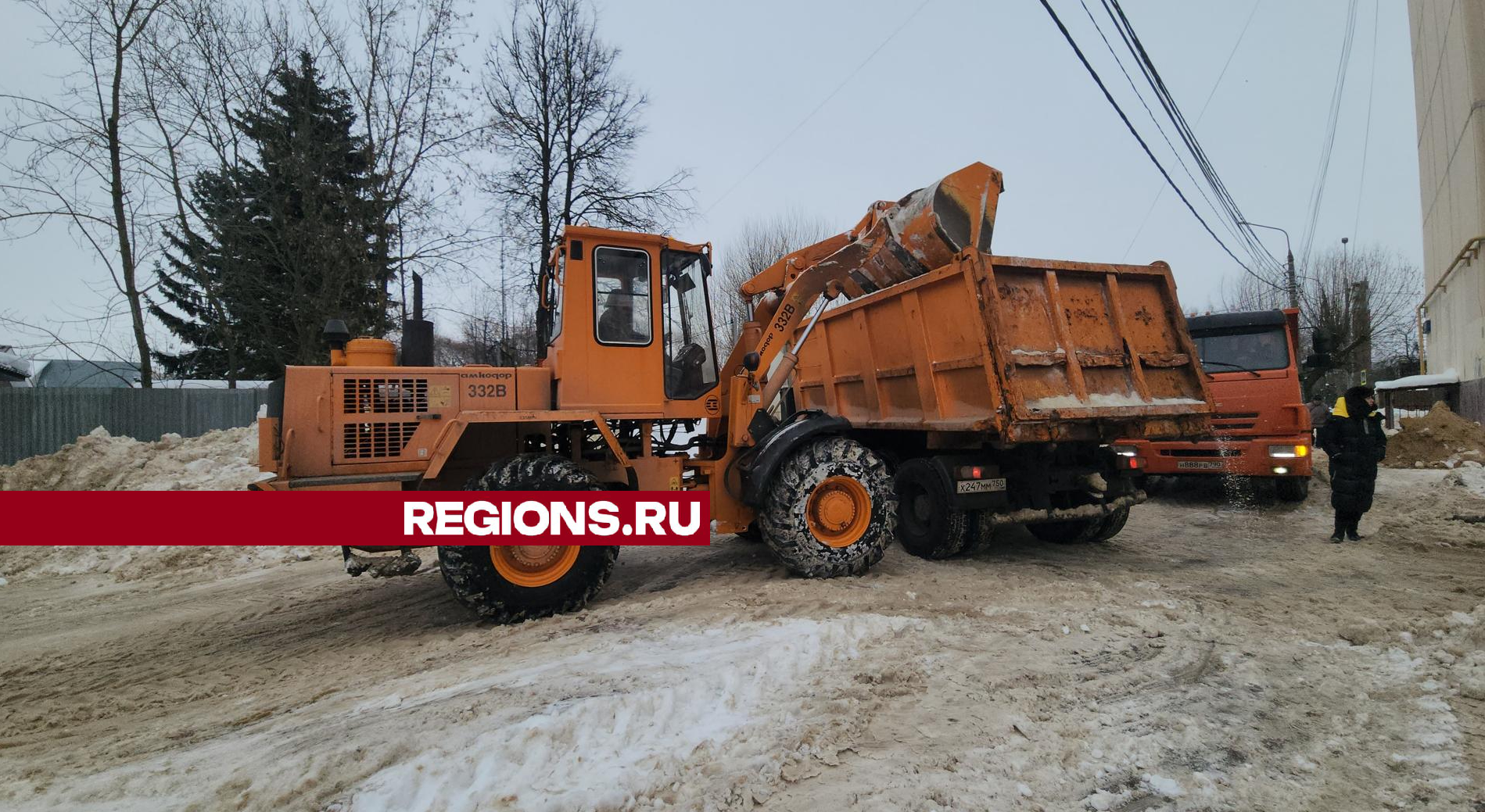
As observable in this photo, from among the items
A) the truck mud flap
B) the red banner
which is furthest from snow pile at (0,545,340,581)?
the truck mud flap

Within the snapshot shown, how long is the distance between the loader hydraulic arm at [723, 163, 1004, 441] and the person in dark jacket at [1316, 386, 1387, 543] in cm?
426

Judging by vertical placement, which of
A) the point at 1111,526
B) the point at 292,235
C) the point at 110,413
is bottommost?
the point at 1111,526

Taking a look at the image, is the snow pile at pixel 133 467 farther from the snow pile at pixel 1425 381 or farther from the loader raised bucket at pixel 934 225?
the snow pile at pixel 1425 381

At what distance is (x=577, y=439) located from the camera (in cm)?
556

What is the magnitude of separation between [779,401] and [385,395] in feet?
10.5

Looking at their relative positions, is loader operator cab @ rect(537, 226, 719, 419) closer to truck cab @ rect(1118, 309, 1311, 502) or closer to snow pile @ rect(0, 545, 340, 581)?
snow pile @ rect(0, 545, 340, 581)

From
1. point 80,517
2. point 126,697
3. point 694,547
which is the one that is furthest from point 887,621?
point 80,517

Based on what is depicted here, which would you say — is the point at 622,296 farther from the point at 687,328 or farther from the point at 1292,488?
the point at 1292,488

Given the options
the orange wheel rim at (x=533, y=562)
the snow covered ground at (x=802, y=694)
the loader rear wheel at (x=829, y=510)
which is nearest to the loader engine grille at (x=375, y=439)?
Result: the orange wheel rim at (x=533, y=562)

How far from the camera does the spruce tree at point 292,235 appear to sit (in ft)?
45.5

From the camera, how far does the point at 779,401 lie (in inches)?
253

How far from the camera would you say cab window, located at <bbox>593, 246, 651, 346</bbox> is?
542 cm

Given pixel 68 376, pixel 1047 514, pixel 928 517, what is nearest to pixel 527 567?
pixel 928 517

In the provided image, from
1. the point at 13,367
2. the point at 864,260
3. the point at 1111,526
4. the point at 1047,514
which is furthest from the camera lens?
the point at 13,367
